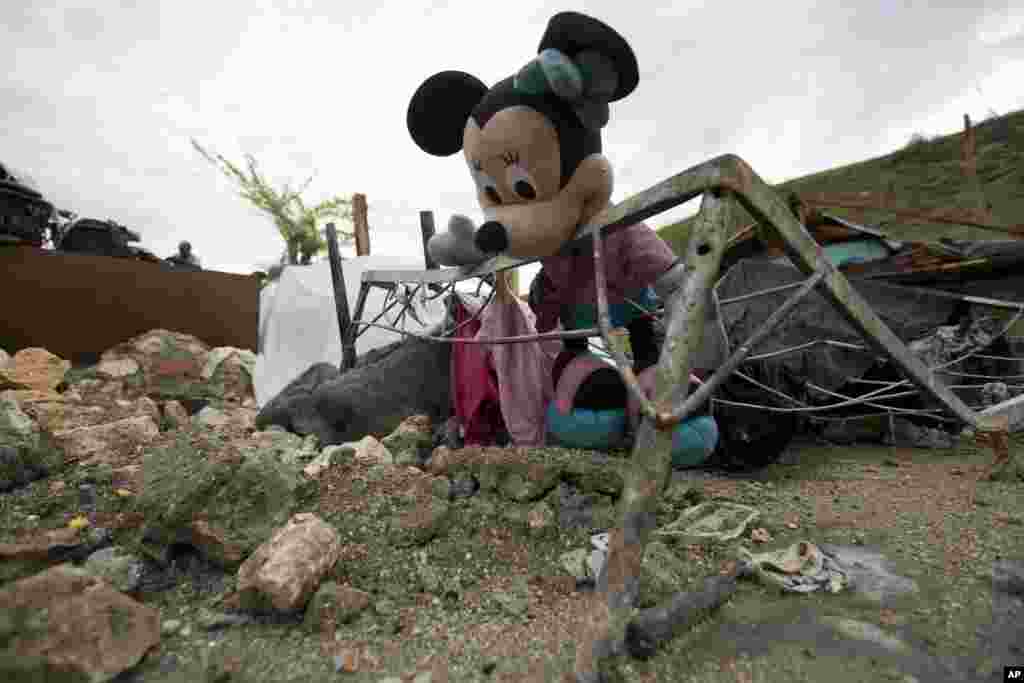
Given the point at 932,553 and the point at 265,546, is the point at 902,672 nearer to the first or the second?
the point at 932,553

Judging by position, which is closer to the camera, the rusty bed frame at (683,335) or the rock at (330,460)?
the rusty bed frame at (683,335)

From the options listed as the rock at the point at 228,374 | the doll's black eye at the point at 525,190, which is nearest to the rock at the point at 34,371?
the rock at the point at 228,374

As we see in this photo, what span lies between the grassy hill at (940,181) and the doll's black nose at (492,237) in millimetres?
2734

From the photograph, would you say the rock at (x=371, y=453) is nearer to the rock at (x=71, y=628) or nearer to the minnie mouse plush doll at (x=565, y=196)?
the minnie mouse plush doll at (x=565, y=196)

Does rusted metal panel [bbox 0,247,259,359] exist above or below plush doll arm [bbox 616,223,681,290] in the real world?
above

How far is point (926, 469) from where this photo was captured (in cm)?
187

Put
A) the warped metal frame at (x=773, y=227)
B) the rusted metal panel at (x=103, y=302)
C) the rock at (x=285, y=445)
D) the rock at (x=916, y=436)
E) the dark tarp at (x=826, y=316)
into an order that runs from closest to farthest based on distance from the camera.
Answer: the warped metal frame at (x=773, y=227) < the rock at (x=285, y=445) < the dark tarp at (x=826, y=316) < the rock at (x=916, y=436) < the rusted metal panel at (x=103, y=302)

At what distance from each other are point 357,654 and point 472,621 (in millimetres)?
204

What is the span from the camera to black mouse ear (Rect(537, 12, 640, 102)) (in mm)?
1031

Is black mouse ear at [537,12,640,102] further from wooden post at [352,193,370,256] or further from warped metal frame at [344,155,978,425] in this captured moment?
wooden post at [352,193,370,256]

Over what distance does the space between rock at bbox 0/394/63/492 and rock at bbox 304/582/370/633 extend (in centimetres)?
117

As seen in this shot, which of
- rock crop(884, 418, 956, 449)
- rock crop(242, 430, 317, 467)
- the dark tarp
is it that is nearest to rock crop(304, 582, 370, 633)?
rock crop(242, 430, 317, 467)

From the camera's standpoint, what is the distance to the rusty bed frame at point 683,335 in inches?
28.1

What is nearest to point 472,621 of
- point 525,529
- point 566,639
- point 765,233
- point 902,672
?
point 566,639
